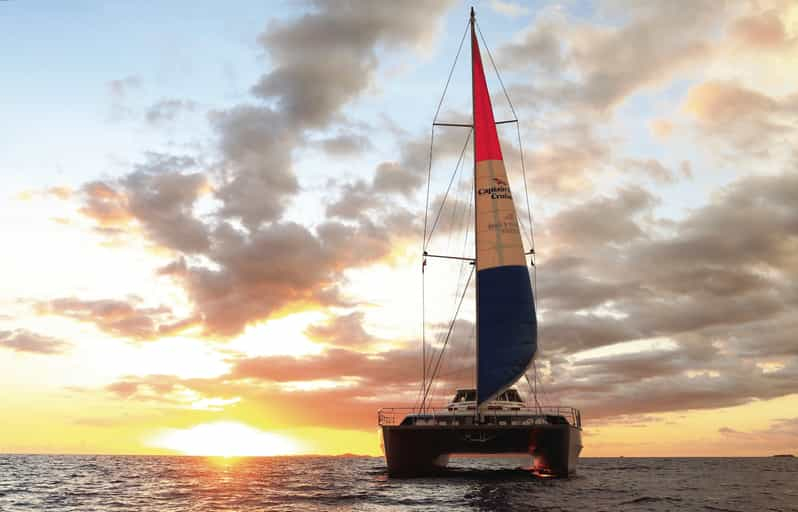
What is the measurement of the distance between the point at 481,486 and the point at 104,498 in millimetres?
19794

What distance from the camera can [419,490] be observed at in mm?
33062

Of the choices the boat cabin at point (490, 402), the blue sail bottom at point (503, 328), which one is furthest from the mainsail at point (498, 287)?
the boat cabin at point (490, 402)

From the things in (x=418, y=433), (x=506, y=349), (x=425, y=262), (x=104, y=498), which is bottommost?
(x=104, y=498)

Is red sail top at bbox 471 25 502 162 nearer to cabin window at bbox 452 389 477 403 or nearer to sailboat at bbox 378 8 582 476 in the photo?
sailboat at bbox 378 8 582 476

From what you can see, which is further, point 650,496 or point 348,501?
point 650,496

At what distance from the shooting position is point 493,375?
38062mm

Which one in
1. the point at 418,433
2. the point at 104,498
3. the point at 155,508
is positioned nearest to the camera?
the point at 155,508

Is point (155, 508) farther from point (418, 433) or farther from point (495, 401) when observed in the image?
point (495, 401)

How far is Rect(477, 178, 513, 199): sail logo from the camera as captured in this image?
4050cm

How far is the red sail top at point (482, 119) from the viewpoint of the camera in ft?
137

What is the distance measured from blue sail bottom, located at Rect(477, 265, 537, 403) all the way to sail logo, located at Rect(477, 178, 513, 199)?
4.28 meters

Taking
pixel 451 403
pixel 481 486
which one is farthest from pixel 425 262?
pixel 481 486

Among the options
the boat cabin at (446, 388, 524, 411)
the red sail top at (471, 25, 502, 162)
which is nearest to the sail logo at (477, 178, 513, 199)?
the red sail top at (471, 25, 502, 162)

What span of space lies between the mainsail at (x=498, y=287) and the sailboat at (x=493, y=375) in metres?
0.05
